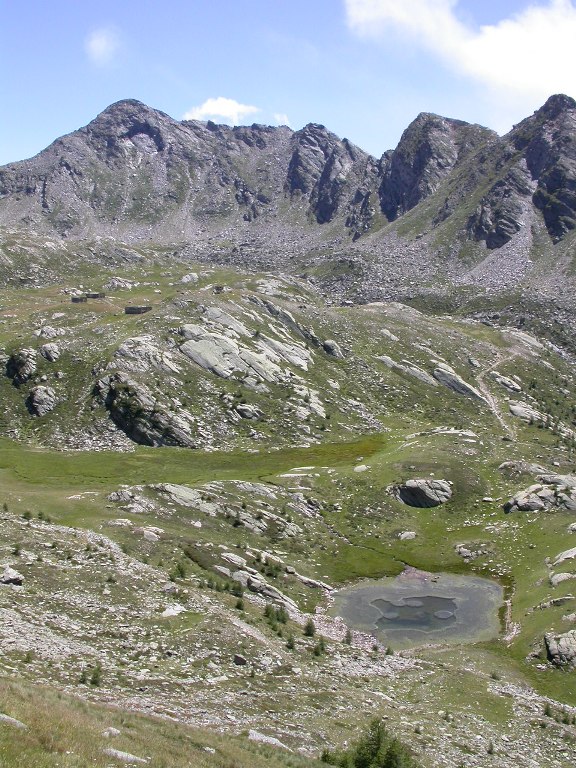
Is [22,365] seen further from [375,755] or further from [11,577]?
[375,755]

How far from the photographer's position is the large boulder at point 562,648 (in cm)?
4906

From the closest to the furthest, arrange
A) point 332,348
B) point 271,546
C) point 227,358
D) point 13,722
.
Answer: point 13,722 → point 271,546 → point 227,358 → point 332,348

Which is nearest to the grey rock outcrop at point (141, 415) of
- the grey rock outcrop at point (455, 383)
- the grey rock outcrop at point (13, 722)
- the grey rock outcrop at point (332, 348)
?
the grey rock outcrop at point (332, 348)

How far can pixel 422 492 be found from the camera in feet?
291

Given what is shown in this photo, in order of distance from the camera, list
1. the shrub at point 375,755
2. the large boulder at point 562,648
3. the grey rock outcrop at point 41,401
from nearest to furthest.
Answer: the shrub at point 375,755 < the large boulder at point 562,648 < the grey rock outcrop at point 41,401

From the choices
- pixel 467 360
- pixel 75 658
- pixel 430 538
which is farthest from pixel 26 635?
pixel 467 360

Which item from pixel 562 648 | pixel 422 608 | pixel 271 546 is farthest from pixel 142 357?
pixel 562 648

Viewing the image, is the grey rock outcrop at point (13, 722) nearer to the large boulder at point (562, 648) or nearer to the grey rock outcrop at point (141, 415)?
the large boulder at point (562, 648)

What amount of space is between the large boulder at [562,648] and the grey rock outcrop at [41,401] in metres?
84.7

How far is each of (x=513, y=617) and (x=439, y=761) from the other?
30371 millimetres

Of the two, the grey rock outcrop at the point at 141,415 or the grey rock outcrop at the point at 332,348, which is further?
the grey rock outcrop at the point at 332,348

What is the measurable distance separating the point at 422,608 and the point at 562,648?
15.5 meters

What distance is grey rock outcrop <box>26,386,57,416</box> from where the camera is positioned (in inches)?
4136

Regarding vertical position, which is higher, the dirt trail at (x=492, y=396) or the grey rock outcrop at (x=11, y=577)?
the dirt trail at (x=492, y=396)
